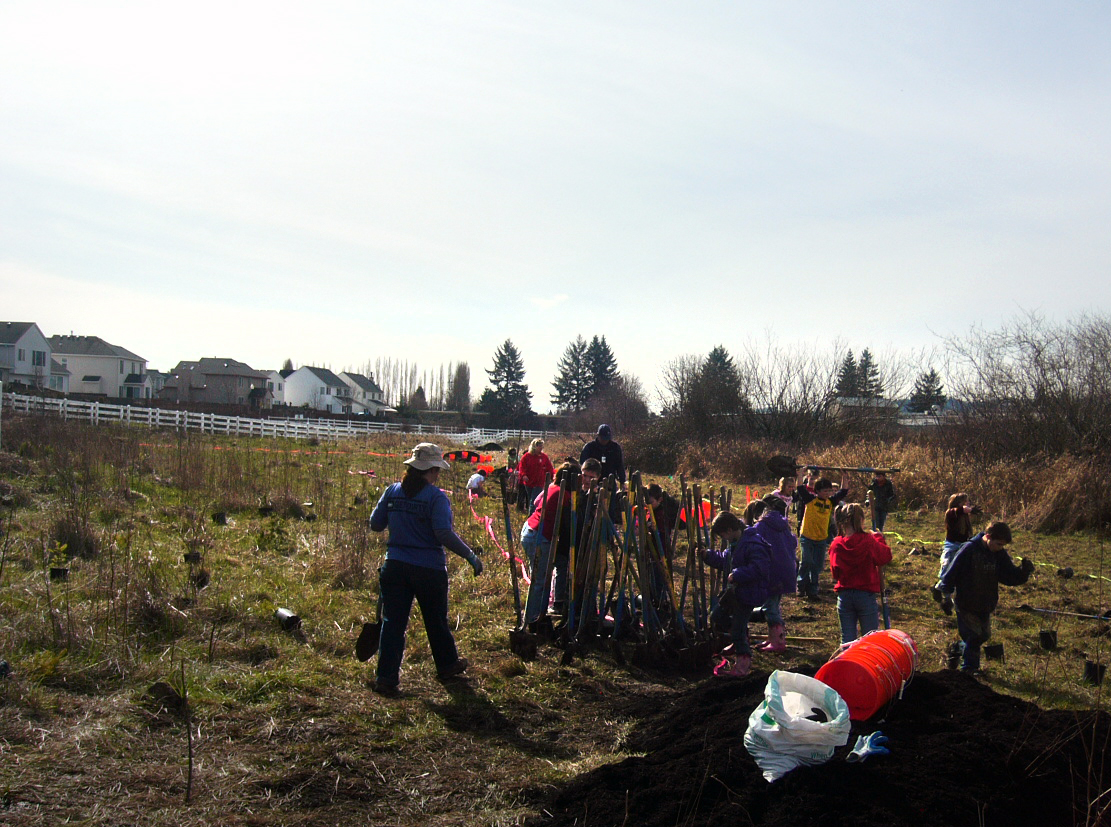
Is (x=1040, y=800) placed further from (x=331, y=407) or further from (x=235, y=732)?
(x=331, y=407)

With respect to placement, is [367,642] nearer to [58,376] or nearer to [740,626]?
[740,626]

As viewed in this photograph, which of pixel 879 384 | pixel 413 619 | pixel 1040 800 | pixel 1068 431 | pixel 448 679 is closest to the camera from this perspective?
pixel 1040 800

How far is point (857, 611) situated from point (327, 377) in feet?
270

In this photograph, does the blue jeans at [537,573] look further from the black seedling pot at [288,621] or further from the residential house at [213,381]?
the residential house at [213,381]

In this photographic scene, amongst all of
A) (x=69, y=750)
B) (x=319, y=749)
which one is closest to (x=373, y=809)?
(x=319, y=749)

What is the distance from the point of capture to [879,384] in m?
29.4

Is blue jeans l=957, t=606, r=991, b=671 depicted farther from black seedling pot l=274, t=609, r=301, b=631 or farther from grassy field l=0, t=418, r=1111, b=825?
black seedling pot l=274, t=609, r=301, b=631

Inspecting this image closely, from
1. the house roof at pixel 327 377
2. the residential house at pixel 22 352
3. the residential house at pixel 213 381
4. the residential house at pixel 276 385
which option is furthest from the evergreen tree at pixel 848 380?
the house roof at pixel 327 377

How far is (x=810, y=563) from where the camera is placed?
9.48m

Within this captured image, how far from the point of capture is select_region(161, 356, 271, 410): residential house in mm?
70250

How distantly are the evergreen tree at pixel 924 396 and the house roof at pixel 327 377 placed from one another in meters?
64.1

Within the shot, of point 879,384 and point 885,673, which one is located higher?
Answer: point 879,384

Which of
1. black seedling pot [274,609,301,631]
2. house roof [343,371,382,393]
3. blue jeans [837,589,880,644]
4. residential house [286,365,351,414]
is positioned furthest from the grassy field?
house roof [343,371,382,393]

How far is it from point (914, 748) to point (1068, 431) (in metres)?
17.3
